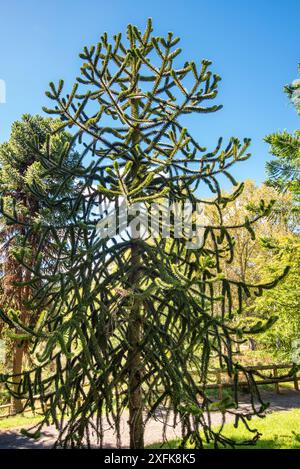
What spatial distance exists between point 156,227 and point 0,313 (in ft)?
6.42

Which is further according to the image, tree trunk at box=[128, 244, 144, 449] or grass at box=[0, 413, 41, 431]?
grass at box=[0, 413, 41, 431]

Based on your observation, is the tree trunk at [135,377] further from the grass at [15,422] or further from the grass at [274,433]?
the grass at [15,422]

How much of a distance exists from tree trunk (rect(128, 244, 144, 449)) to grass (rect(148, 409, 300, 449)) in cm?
329

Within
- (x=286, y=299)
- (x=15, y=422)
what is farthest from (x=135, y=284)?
(x=15, y=422)

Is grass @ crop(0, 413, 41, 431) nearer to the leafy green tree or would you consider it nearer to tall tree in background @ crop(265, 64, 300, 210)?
the leafy green tree

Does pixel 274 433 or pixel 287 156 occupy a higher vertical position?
pixel 287 156

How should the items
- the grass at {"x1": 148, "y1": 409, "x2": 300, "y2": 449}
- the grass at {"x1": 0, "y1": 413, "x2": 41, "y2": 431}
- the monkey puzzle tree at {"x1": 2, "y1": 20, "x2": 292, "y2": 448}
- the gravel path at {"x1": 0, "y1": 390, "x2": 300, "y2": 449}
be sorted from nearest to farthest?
the monkey puzzle tree at {"x1": 2, "y1": 20, "x2": 292, "y2": 448} < the grass at {"x1": 148, "y1": 409, "x2": 300, "y2": 449} < the gravel path at {"x1": 0, "y1": 390, "x2": 300, "y2": 449} < the grass at {"x1": 0, "y1": 413, "x2": 41, "y2": 431}

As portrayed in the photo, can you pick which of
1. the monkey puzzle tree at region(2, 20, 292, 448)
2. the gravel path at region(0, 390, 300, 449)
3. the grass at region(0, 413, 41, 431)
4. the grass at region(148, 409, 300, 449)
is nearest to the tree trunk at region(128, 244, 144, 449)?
the monkey puzzle tree at region(2, 20, 292, 448)

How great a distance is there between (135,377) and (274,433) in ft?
20.0

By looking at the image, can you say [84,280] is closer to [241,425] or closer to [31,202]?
[241,425]

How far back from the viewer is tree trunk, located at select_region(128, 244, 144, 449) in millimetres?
Result: 3529

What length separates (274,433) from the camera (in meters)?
7.95

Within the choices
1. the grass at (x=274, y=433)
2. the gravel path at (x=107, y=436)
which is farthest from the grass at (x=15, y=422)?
the grass at (x=274, y=433)

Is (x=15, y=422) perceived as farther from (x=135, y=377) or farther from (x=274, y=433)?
(x=135, y=377)
